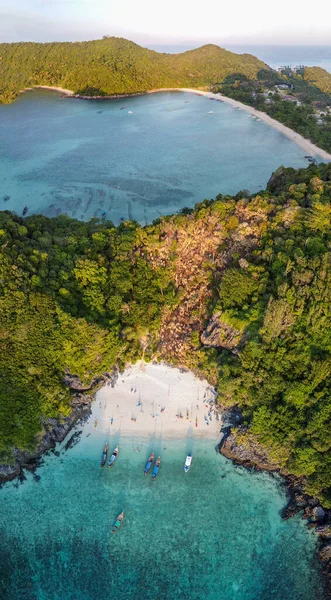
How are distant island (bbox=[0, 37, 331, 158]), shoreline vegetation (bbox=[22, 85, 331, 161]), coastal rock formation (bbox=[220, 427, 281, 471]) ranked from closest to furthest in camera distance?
1. coastal rock formation (bbox=[220, 427, 281, 471])
2. shoreline vegetation (bbox=[22, 85, 331, 161])
3. distant island (bbox=[0, 37, 331, 158])

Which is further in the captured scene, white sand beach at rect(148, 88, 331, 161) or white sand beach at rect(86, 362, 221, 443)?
white sand beach at rect(148, 88, 331, 161)

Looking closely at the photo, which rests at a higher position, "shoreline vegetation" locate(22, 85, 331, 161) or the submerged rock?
"shoreline vegetation" locate(22, 85, 331, 161)

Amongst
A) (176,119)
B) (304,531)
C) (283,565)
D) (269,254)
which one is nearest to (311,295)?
(269,254)

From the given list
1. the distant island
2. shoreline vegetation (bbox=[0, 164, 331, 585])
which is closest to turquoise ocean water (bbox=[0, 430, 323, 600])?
shoreline vegetation (bbox=[0, 164, 331, 585])

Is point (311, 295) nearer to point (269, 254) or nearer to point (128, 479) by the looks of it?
point (269, 254)

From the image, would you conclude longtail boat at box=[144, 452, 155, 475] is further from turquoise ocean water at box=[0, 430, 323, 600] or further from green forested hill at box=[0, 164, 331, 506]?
green forested hill at box=[0, 164, 331, 506]

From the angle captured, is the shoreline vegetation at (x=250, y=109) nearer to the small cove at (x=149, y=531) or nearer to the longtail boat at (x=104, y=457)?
the small cove at (x=149, y=531)

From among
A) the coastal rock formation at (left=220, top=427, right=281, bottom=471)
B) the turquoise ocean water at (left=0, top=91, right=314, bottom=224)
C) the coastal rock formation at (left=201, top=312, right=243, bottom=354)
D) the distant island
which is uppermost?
the distant island

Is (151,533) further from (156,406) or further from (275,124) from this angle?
(275,124)
